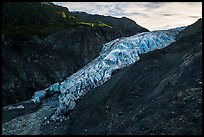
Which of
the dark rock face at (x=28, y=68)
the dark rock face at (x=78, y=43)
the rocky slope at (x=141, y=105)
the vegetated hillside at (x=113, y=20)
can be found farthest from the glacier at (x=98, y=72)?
the vegetated hillside at (x=113, y=20)

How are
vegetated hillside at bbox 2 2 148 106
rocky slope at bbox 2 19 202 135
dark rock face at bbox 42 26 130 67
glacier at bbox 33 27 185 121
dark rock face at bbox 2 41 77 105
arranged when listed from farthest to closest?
1. dark rock face at bbox 42 26 130 67
2. vegetated hillside at bbox 2 2 148 106
3. dark rock face at bbox 2 41 77 105
4. glacier at bbox 33 27 185 121
5. rocky slope at bbox 2 19 202 135

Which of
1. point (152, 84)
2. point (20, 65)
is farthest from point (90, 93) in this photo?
point (20, 65)

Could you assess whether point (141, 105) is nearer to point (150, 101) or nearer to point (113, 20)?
point (150, 101)

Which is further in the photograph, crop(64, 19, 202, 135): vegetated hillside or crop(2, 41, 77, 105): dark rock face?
crop(2, 41, 77, 105): dark rock face

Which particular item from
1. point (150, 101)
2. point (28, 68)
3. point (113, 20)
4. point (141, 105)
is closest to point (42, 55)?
point (28, 68)

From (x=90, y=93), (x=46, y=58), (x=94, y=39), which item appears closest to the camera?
(x=90, y=93)

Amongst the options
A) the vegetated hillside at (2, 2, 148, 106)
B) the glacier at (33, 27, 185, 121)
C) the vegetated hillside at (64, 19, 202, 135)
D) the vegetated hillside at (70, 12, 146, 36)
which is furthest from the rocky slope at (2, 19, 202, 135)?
the vegetated hillside at (70, 12, 146, 36)

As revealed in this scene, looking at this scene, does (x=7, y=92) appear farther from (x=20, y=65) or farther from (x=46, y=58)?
(x=46, y=58)

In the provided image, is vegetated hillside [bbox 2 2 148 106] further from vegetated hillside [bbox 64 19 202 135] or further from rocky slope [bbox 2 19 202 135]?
vegetated hillside [bbox 64 19 202 135]

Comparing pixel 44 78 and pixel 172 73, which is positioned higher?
pixel 172 73
